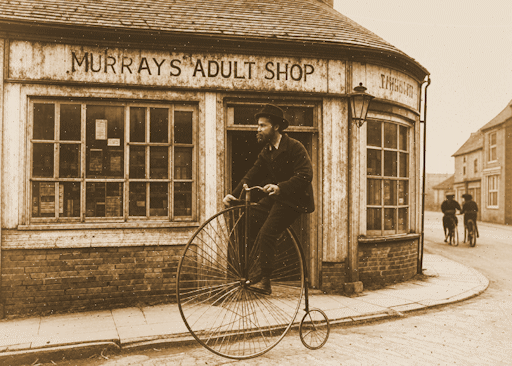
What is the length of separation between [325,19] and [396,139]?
8.70 feet

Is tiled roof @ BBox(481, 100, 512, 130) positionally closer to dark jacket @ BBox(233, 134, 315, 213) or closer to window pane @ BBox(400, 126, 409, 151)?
window pane @ BBox(400, 126, 409, 151)

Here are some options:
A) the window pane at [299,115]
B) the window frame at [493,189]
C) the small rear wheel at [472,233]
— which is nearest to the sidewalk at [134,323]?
the window pane at [299,115]

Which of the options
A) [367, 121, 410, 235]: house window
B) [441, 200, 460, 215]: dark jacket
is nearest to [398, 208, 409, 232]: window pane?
[367, 121, 410, 235]: house window

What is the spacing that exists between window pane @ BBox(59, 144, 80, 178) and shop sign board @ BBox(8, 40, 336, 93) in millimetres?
992

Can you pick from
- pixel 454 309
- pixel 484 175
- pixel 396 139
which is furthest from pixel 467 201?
pixel 484 175

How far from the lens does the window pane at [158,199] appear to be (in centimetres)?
669

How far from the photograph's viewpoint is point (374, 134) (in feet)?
25.7

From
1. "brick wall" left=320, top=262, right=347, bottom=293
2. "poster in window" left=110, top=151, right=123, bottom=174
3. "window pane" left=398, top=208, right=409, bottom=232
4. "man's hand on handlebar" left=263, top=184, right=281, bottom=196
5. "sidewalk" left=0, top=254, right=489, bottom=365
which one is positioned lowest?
"sidewalk" left=0, top=254, right=489, bottom=365

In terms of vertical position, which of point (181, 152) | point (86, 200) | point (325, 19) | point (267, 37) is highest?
point (325, 19)

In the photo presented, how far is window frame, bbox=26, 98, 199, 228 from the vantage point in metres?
6.29

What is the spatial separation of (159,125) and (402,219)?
5.00m

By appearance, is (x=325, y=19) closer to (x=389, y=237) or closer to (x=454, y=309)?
(x=389, y=237)

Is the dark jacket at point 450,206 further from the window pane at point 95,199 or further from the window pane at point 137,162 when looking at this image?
the window pane at point 95,199

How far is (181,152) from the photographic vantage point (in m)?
6.79
